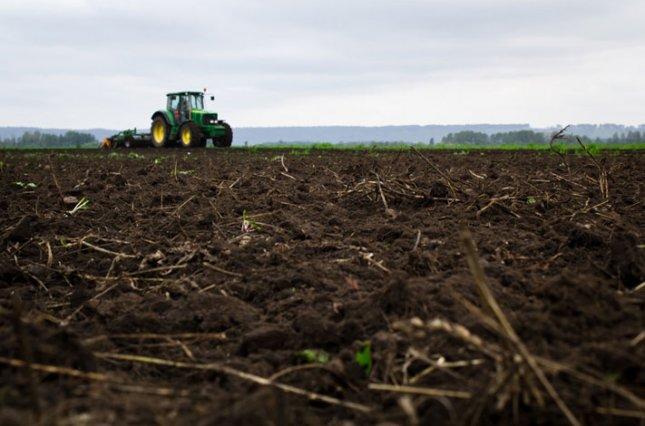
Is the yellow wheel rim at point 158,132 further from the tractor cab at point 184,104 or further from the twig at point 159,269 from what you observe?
the twig at point 159,269

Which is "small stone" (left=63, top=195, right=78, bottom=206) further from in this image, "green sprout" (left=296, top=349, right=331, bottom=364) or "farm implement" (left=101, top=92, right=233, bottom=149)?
"farm implement" (left=101, top=92, right=233, bottom=149)

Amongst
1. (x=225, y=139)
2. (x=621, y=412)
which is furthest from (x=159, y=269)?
(x=225, y=139)

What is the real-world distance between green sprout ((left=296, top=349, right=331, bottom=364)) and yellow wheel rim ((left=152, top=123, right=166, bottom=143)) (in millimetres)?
26531

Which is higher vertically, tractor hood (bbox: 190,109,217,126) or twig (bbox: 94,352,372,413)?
tractor hood (bbox: 190,109,217,126)

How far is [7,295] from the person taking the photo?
396 cm

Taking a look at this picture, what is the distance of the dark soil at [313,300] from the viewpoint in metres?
1.94

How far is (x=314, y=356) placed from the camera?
8.66 ft

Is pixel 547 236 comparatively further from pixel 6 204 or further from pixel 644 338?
pixel 6 204

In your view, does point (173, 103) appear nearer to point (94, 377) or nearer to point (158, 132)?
point (158, 132)

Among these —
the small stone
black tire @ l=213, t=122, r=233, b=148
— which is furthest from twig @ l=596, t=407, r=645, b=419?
black tire @ l=213, t=122, r=233, b=148

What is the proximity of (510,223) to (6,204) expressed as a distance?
557 centimetres

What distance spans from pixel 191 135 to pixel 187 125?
2.41ft

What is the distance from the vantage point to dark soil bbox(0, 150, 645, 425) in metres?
1.94

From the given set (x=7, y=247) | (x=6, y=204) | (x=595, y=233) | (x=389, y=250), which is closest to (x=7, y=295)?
(x=7, y=247)
